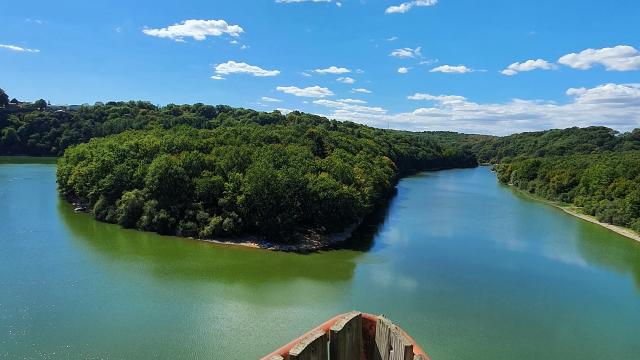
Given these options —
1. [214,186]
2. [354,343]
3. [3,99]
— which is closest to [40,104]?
[3,99]

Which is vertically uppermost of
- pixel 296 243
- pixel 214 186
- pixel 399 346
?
pixel 399 346

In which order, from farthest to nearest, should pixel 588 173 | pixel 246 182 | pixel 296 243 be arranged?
1. pixel 588 173
2. pixel 246 182
3. pixel 296 243

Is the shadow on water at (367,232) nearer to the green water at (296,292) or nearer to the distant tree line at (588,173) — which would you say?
the green water at (296,292)

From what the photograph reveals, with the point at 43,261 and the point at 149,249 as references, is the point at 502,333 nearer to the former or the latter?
the point at 149,249

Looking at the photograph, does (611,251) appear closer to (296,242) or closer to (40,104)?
(296,242)

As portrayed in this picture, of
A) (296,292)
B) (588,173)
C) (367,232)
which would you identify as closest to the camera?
(296,292)
